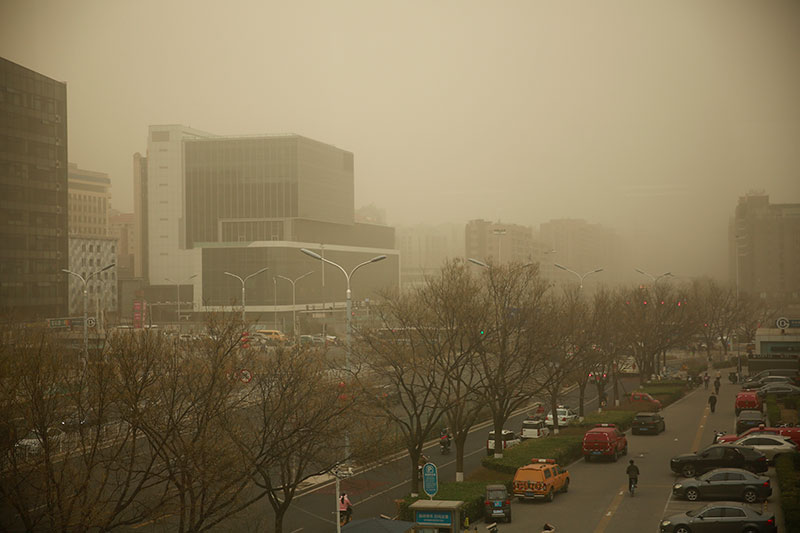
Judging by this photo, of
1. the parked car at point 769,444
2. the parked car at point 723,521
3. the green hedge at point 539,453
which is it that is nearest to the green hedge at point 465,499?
the green hedge at point 539,453

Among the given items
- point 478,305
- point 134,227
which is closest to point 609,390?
point 478,305

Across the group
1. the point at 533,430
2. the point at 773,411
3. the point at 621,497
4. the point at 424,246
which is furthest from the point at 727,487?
the point at 424,246

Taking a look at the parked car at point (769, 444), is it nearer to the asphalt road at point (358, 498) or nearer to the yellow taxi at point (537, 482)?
the yellow taxi at point (537, 482)

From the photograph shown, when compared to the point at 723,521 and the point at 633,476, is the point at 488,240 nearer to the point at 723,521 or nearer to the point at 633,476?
the point at 633,476

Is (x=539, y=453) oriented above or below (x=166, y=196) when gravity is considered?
below

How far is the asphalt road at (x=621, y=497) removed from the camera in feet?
74.0

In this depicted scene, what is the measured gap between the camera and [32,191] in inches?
3036

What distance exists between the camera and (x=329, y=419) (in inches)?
786

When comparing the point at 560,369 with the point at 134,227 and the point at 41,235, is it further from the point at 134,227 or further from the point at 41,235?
the point at 134,227

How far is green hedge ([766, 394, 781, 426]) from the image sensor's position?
3659 centimetres

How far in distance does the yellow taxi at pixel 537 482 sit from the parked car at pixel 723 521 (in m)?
5.13

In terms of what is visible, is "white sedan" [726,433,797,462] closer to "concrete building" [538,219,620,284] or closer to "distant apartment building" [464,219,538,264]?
"concrete building" [538,219,620,284]

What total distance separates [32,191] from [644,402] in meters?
61.7

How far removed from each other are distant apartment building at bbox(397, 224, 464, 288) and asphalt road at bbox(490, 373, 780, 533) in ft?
430
